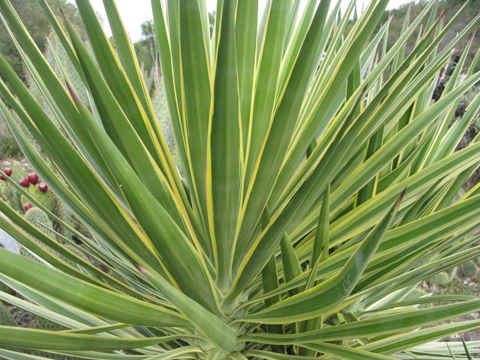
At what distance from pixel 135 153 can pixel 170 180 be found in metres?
0.15

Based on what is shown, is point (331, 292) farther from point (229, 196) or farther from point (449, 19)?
point (449, 19)

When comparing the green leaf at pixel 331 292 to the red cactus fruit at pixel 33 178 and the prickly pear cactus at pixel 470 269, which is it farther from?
the prickly pear cactus at pixel 470 269

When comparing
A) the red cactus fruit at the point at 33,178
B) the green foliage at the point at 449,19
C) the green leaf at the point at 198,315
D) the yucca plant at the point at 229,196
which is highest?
the green foliage at the point at 449,19

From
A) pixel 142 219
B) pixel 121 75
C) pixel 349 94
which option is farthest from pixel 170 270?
pixel 349 94

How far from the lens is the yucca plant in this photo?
0.33 m

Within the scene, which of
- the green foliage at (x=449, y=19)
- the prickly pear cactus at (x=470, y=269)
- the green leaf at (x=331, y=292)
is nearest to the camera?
the green leaf at (x=331, y=292)

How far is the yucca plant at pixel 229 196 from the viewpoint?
326mm

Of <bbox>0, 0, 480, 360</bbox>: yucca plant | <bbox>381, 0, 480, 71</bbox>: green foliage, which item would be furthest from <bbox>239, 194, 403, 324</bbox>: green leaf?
<bbox>381, 0, 480, 71</bbox>: green foliage

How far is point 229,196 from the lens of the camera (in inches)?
16.3

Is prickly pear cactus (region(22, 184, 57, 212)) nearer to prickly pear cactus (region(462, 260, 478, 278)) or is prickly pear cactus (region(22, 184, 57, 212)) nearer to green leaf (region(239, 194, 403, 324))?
green leaf (region(239, 194, 403, 324))

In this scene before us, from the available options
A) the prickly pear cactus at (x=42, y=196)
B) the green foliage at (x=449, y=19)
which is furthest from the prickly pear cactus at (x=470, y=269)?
the green foliage at (x=449, y=19)

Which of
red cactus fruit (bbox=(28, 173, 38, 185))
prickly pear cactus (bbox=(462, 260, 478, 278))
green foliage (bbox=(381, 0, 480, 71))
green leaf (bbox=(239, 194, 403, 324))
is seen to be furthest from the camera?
green foliage (bbox=(381, 0, 480, 71))

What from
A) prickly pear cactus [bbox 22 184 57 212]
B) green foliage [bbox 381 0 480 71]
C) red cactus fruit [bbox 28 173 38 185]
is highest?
green foliage [bbox 381 0 480 71]

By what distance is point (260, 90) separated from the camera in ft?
1.61
